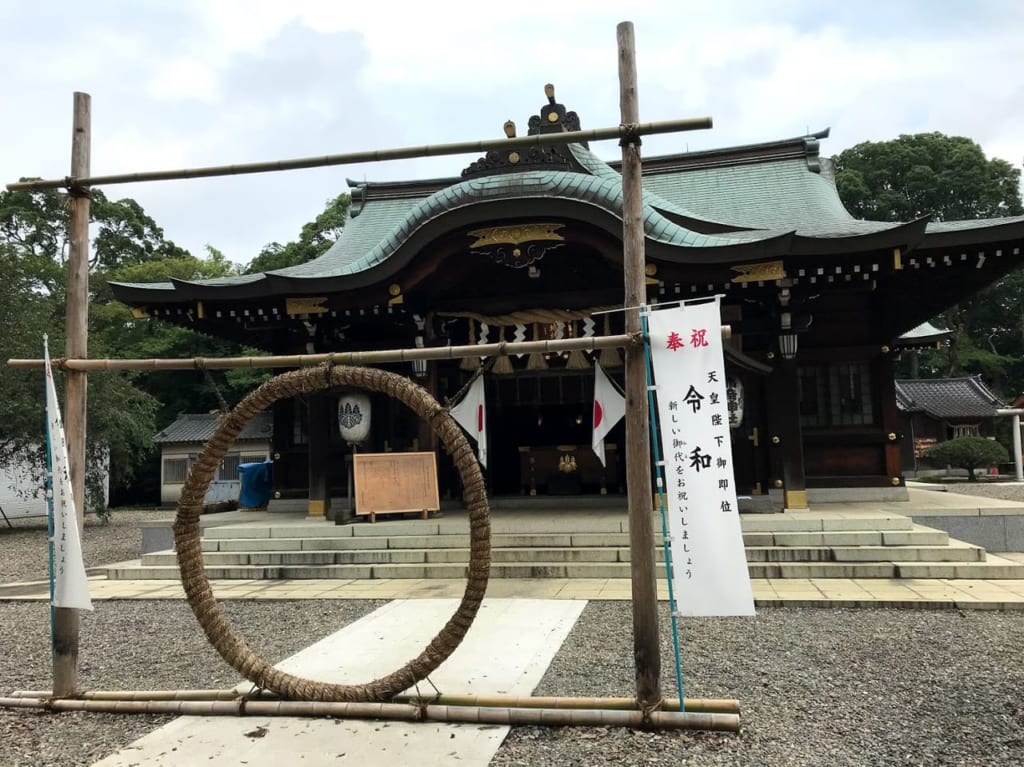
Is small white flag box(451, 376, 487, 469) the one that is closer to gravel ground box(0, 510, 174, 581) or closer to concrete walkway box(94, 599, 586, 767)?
concrete walkway box(94, 599, 586, 767)

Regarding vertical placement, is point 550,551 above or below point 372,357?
below

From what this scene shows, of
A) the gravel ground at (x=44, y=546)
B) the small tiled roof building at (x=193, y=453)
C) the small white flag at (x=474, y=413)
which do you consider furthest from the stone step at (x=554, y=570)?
the small tiled roof building at (x=193, y=453)

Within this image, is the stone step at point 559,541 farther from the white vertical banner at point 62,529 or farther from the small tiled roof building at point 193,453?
the small tiled roof building at point 193,453

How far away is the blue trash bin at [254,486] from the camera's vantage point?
44.4ft

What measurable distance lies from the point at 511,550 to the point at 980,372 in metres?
36.7

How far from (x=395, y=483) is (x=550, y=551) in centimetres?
272

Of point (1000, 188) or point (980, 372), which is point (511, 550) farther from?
point (1000, 188)

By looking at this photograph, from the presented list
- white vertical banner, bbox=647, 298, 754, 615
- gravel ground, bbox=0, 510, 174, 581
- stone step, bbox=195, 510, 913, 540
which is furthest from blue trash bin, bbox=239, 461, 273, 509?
white vertical banner, bbox=647, 298, 754, 615

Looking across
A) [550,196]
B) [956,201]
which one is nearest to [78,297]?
[550,196]

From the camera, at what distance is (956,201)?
3859cm

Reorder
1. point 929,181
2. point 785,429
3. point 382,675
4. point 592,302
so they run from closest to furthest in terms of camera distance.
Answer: point 382,675 < point 785,429 < point 592,302 < point 929,181

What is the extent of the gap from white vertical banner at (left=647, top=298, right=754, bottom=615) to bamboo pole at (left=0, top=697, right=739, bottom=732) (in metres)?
0.59

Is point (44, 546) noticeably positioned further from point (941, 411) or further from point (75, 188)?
point (941, 411)

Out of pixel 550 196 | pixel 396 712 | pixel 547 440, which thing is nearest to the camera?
pixel 396 712
